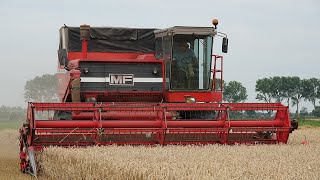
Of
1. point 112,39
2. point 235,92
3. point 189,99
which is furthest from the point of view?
point 235,92

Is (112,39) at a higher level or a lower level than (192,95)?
higher

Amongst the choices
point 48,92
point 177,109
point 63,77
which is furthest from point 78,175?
point 48,92

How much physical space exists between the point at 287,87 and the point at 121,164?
8645cm

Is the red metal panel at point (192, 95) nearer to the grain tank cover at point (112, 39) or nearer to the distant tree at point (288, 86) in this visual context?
the grain tank cover at point (112, 39)

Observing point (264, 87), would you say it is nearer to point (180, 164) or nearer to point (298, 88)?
point (298, 88)

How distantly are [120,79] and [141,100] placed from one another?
58cm

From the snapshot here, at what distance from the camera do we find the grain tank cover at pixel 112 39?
1191cm

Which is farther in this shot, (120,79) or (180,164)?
(120,79)

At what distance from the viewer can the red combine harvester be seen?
9.02 m

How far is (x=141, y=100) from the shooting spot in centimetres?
1122

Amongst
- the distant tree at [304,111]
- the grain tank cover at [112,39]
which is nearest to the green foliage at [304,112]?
the distant tree at [304,111]

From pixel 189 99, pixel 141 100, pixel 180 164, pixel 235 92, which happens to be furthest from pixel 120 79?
pixel 235 92

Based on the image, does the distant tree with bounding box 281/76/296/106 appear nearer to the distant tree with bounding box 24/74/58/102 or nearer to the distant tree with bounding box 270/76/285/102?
the distant tree with bounding box 270/76/285/102

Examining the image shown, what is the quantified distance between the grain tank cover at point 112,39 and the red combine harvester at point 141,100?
2cm
